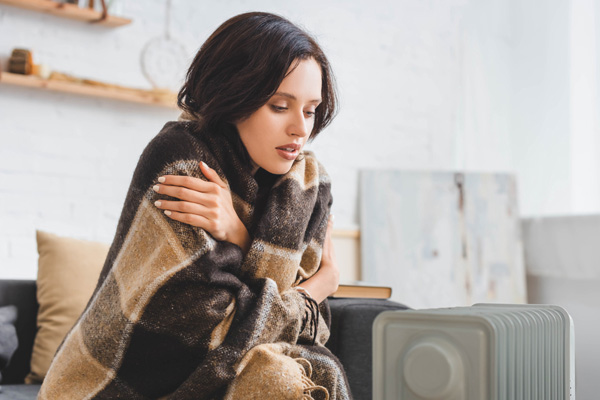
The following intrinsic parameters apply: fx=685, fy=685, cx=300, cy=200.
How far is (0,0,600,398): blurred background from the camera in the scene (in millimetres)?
2779

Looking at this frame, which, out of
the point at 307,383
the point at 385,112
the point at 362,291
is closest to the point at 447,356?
the point at 307,383

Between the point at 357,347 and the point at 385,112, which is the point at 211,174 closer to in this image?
the point at 357,347

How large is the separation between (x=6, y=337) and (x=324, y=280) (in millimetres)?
922

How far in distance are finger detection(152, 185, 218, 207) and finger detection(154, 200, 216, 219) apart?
0.01 meters

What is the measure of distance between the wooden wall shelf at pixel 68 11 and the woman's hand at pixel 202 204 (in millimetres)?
1674

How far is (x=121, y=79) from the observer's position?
9.73 ft

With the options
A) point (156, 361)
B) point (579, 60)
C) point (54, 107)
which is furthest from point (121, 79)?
point (579, 60)

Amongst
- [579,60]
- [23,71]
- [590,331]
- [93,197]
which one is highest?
[579,60]

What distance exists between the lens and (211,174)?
1.42 meters

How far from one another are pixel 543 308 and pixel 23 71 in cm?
219

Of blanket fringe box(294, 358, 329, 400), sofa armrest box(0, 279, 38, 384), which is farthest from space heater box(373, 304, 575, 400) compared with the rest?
sofa armrest box(0, 279, 38, 384)

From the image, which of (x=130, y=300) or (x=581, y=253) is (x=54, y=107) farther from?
(x=581, y=253)

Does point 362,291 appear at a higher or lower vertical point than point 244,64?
lower

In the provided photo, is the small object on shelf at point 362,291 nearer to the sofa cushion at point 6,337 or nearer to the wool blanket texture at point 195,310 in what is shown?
the wool blanket texture at point 195,310
